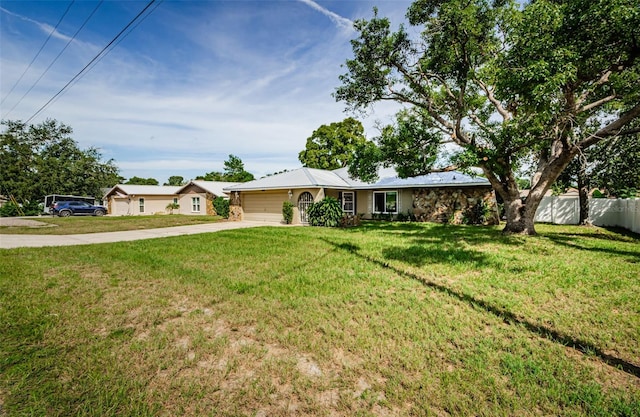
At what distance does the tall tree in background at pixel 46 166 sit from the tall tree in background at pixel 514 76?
3991cm

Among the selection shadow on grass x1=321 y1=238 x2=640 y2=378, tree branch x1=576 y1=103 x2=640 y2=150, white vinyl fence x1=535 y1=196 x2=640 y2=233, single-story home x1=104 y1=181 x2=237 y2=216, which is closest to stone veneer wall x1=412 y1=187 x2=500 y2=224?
white vinyl fence x1=535 y1=196 x2=640 y2=233

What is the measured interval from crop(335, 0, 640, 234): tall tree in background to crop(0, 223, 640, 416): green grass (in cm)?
433

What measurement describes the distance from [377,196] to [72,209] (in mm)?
27820

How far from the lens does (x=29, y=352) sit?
3.11 m

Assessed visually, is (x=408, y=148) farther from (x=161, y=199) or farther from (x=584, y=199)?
(x=161, y=199)

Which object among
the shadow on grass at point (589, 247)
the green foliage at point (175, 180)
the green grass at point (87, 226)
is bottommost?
the shadow on grass at point (589, 247)

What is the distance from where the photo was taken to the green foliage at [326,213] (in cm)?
1469

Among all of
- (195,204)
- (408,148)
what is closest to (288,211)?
(408,148)

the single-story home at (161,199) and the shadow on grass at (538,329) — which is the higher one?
the single-story home at (161,199)

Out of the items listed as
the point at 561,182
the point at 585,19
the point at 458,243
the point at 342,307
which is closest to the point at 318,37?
the point at 585,19

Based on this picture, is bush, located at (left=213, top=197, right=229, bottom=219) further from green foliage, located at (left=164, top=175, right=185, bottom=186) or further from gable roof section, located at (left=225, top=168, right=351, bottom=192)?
green foliage, located at (left=164, top=175, right=185, bottom=186)

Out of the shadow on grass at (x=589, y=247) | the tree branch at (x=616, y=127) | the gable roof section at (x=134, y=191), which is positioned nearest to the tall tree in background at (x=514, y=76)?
the tree branch at (x=616, y=127)

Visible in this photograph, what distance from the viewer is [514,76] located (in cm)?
693

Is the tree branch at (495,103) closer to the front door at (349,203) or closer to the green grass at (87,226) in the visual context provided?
the front door at (349,203)
